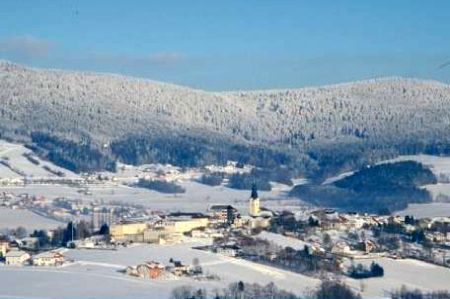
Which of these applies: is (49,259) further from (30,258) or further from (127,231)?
(127,231)

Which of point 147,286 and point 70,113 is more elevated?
point 70,113

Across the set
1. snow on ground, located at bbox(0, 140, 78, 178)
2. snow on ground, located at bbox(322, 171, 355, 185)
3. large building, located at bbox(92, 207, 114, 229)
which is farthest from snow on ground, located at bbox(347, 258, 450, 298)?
snow on ground, located at bbox(0, 140, 78, 178)

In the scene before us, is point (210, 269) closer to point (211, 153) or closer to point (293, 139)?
point (211, 153)

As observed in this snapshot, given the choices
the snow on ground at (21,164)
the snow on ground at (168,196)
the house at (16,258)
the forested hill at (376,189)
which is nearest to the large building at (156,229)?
the house at (16,258)

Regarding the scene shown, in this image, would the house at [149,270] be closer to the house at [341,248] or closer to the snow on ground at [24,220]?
the house at [341,248]

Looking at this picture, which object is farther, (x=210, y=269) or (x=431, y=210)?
(x=431, y=210)

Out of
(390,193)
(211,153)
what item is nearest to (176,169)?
(211,153)
